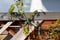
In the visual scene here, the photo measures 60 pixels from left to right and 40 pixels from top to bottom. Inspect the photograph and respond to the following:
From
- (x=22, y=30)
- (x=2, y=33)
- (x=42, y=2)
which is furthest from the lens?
(x=42, y=2)

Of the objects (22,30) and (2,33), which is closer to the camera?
(22,30)

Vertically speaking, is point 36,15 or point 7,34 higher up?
point 36,15

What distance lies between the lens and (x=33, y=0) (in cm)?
438

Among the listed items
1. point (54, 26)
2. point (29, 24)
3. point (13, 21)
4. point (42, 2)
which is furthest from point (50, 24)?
point (42, 2)

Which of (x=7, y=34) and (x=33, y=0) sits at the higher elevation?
(x=33, y=0)

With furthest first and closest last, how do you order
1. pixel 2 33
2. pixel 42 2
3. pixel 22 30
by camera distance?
1. pixel 42 2
2. pixel 2 33
3. pixel 22 30

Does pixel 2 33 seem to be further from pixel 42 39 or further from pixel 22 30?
pixel 42 39

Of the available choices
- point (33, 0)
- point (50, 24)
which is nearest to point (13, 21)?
point (50, 24)

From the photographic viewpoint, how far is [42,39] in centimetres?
354

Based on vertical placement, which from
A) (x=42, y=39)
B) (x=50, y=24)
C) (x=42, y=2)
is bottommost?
(x=42, y=39)

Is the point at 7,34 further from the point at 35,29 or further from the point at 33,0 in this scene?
the point at 33,0

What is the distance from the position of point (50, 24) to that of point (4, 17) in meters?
0.79

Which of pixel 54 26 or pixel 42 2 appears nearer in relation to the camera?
pixel 54 26

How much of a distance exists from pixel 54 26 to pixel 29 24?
403 millimetres
